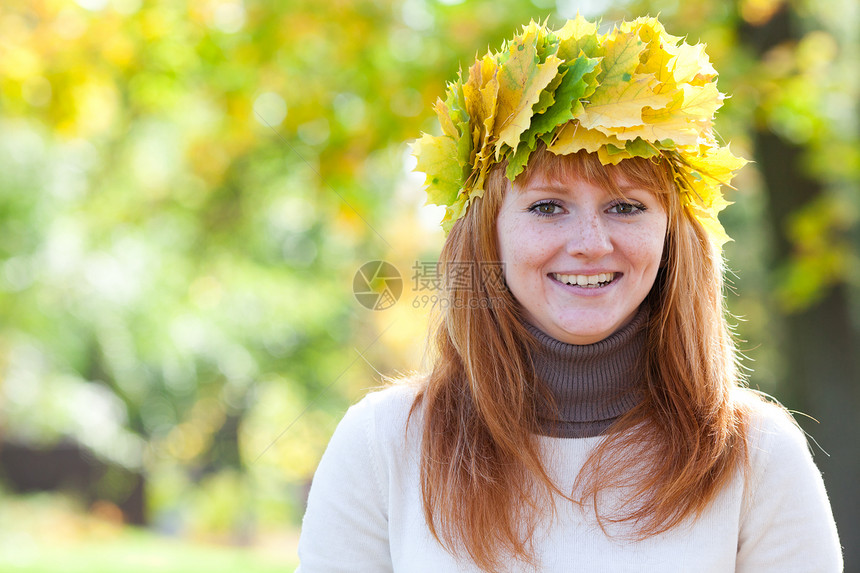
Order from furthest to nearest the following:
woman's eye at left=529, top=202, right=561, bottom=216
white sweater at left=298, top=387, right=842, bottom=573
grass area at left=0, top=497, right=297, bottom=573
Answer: grass area at left=0, top=497, right=297, bottom=573, woman's eye at left=529, top=202, right=561, bottom=216, white sweater at left=298, top=387, right=842, bottom=573

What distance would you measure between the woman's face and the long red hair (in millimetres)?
42

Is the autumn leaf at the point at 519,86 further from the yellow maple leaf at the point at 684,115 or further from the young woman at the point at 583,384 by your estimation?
the yellow maple leaf at the point at 684,115

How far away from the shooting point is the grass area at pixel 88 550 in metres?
7.10

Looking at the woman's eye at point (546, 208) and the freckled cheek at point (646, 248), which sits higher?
the woman's eye at point (546, 208)

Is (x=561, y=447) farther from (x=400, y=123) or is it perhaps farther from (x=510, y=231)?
(x=400, y=123)

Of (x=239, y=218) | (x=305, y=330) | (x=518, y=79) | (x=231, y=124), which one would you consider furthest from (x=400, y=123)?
(x=305, y=330)

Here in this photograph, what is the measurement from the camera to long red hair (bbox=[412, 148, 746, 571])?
1.77 metres

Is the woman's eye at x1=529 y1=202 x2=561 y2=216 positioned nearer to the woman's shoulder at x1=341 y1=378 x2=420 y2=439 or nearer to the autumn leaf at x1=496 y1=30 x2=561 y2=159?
the autumn leaf at x1=496 y1=30 x2=561 y2=159

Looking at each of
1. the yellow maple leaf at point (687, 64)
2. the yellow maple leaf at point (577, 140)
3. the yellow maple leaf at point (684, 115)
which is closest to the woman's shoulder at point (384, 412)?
the yellow maple leaf at point (577, 140)

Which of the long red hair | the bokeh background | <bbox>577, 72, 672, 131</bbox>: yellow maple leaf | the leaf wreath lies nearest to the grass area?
the bokeh background

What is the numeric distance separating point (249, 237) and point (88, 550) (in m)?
4.93

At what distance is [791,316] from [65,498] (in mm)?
10868

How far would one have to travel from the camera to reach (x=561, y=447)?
1854 millimetres

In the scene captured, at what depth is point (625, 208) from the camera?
1825 millimetres
